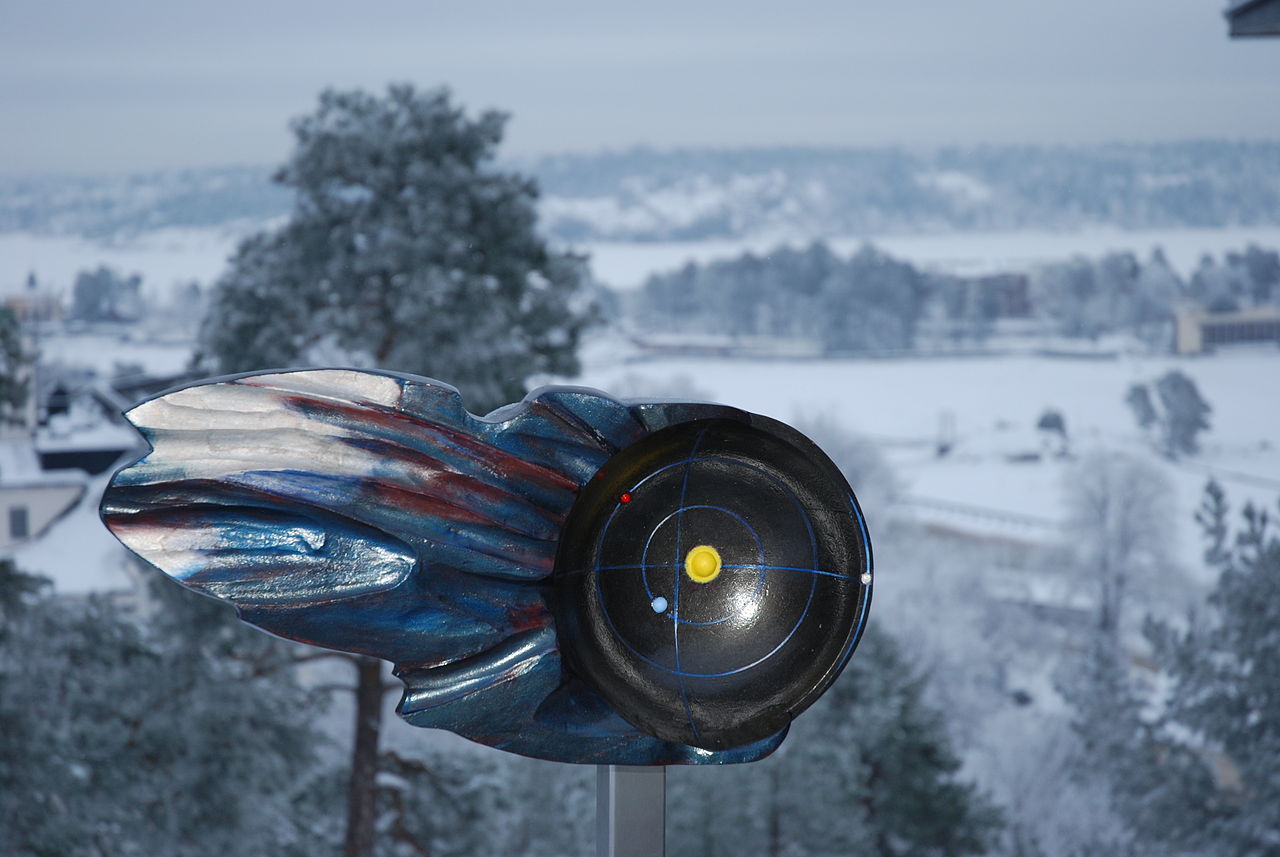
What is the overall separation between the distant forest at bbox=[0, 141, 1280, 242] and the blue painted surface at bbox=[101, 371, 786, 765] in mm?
3111

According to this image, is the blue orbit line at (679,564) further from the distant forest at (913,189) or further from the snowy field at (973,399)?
the distant forest at (913,189)

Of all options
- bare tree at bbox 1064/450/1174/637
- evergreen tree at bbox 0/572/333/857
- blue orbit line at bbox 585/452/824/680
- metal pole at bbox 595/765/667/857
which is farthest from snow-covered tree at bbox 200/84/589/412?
blue orbit line at bbox 585/452/824/680

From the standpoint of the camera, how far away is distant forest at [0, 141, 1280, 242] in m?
4.48

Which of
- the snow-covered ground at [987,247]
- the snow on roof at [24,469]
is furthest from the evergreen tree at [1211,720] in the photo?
the snow on roof at [24,469]

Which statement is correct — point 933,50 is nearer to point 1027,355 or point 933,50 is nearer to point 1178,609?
point 1027,355

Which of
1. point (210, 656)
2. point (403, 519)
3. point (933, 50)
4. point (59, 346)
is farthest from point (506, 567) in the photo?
point (933, 50)

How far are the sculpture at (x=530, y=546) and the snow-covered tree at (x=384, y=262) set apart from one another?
2.54 m

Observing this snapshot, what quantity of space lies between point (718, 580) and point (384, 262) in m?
2.85

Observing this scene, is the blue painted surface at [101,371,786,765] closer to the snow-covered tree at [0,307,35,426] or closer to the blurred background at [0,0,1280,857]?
the blurred background at [0,0,1280,857]

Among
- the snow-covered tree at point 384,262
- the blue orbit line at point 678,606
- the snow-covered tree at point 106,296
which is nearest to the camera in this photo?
the blue orbit line at point 678,606

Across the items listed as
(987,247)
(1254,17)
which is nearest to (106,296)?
(987,247)

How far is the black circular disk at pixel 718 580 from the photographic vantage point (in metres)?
1.21

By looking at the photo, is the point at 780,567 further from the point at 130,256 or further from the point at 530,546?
the point at 130,256

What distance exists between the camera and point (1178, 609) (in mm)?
4344
